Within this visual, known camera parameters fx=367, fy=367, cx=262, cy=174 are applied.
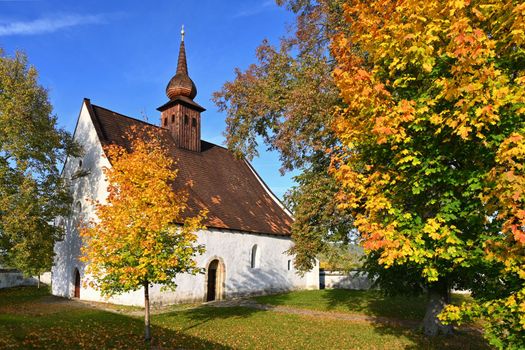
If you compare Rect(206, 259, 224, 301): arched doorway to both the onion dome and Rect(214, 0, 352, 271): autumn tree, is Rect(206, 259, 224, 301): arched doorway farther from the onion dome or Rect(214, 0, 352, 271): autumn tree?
the onion dome

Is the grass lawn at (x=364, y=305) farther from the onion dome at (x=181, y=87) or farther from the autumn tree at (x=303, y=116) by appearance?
the onion dome at (x=181, y=87)

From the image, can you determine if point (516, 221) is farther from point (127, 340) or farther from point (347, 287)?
point (347, 287)

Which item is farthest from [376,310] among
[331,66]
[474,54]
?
[474,54]

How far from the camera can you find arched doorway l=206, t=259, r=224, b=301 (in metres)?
21.7

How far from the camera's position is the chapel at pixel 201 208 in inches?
829

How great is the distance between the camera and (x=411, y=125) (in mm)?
6176

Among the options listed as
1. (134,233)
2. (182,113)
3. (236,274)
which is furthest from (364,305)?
(182,113)

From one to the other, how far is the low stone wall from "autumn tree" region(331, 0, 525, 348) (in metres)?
27.2

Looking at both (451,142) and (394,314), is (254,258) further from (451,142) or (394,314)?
(451,142)

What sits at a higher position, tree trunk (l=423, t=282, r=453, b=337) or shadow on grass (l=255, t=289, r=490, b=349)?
tree trunk (l=423, t=282, r=453, b=337)

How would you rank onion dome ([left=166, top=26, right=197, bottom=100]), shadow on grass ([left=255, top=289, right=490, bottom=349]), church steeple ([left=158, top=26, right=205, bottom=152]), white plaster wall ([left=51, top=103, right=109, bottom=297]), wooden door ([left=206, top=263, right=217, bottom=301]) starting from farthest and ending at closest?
1. onion dome ([left=166, top=26, right=197, bottom=100])
2. church steeple ([left=158, top=26, right=205, bottom=152])
3. wooden door ([left=206, top=263, right=217, bottom=301])
4. white plaster wall ([left=51, top=103, right=109, bottom=297])
5. shadow on grass ([left=255, top=289, right=490, bottom=349])

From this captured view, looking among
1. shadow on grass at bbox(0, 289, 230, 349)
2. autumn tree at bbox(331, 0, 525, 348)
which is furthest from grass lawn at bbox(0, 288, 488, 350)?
autumn tree at bbox(331, 0, 525, 348)

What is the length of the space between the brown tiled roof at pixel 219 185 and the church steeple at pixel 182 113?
71 cm

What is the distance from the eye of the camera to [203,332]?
12.8m
